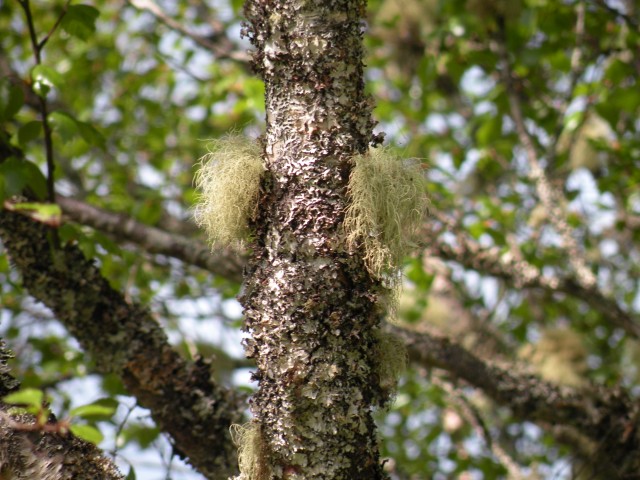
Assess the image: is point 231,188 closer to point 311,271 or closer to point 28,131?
point 311,271

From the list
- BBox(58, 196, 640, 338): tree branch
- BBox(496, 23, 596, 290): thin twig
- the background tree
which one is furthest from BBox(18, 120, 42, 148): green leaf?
BBox(496, 23, 596, 290): thin twig

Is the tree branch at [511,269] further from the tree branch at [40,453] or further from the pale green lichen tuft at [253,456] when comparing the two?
the tree branch at [40,453]

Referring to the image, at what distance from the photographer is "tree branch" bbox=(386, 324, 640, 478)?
7.87 feet

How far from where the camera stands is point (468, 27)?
305cm

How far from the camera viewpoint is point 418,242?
54.2 inches

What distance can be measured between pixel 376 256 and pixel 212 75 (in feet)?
10.9

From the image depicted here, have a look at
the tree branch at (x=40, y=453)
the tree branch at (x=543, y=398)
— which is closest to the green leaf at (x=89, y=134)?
the tree branch at (x=40, y=453)

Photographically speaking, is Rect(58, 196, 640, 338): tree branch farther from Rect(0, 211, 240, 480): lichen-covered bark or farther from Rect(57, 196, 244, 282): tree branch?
Rect(0, 211, 240, 480): lichen-covered bark

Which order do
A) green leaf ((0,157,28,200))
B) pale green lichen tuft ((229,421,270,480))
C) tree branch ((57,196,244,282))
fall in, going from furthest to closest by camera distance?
tree branch ((57,196,244,282)) → green leaf ((0,157,28,200)) → pale green lichen tuft ((229,421,270,480))

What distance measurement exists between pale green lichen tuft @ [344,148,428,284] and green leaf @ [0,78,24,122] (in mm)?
967

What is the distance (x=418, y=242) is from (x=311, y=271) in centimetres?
26

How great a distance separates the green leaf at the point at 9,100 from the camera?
1.76 metres

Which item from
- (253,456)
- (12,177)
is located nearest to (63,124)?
(12,177)

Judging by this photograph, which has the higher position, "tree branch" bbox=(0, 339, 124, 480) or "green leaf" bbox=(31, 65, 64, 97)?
"green leaf" bbox=(31, 65, 64, 97)
